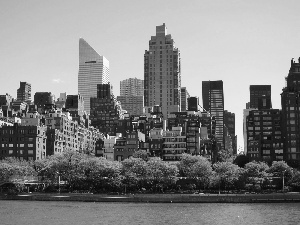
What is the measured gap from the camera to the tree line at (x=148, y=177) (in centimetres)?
18425

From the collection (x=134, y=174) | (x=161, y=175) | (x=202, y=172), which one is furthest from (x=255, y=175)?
(x=134, y=174)

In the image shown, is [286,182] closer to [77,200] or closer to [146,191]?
[146,191]

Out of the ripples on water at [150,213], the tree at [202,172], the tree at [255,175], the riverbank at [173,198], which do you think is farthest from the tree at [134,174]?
the tree at [255,175]

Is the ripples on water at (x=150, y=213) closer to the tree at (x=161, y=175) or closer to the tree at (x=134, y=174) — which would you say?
the tree at (x=161, y=175)

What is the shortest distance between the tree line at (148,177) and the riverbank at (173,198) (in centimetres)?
1286

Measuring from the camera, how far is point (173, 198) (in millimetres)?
163375

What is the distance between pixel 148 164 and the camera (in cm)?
19175

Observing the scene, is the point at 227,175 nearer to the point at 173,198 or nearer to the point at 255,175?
the point at 255,175

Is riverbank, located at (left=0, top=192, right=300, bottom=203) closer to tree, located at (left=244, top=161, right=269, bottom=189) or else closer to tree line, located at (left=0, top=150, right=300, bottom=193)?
tree line, located at (left=0, top=150, right=300, bottom=193)

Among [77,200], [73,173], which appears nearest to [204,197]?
[77,200]

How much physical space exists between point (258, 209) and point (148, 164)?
58.5 m

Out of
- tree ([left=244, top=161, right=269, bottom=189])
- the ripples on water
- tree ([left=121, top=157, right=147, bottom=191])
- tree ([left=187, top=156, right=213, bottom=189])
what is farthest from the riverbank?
tree ([left=187, top=156, right=213, bottom=189])

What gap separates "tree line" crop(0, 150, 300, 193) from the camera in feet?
604

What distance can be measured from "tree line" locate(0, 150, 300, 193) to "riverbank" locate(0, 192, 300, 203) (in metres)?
12.9
